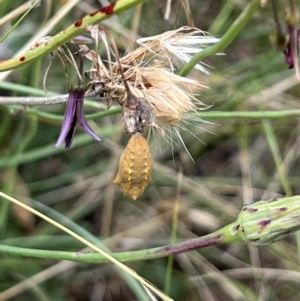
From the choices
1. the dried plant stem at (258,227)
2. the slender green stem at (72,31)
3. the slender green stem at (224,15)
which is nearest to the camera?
the slender green stem at (72,31)

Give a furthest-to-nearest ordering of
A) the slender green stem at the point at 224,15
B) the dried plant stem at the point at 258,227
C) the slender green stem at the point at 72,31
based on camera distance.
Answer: the slender green stem at the point at 224,15
the dried plant stem at the point at 258,227
the slender green stem at the point at 72,31

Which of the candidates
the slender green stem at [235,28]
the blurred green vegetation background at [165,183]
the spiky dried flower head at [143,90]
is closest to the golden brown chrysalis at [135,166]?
the spiky dried flower head at [143,90]

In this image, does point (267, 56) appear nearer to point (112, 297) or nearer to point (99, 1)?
point (99, 1)

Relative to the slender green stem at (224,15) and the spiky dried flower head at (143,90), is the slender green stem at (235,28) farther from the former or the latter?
the slender green stem at (224,15)

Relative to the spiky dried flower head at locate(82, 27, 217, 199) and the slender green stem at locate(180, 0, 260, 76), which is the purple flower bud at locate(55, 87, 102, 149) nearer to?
the spiky dried flower head at locate(82, 27, 217, 199)

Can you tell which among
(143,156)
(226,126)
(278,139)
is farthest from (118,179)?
(278,139)

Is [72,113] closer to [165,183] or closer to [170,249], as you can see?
[170,249]

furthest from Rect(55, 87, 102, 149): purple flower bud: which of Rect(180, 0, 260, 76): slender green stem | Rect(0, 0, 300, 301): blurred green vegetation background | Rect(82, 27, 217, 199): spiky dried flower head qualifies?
Rect(0, 0, 300, 301): blurred green vegetation background
